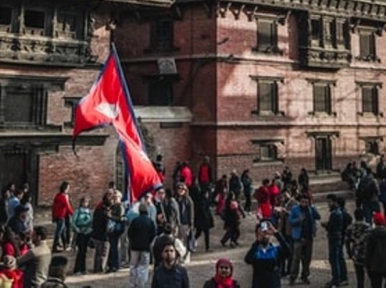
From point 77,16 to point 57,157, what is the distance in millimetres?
5459

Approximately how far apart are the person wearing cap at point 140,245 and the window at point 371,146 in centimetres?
2272

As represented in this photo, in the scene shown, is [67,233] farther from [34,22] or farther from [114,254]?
[34,22]

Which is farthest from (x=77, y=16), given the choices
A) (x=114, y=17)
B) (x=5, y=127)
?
(x=5, y=127)

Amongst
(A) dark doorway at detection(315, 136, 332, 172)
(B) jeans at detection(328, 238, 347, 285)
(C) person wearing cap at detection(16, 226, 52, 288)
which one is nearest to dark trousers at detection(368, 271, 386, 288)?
(B) jeans at detection(328, 238, 347, 285)

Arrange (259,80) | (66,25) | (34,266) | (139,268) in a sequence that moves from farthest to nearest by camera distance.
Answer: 1. (259,80)
2. (66,25)
3. (139,268)
4. (34,266)

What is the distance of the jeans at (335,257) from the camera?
10773 mm

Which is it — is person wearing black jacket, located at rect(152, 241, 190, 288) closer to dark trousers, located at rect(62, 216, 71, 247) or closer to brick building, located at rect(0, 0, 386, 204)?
dark trousers, located at rect(62, 216, 71, 247)

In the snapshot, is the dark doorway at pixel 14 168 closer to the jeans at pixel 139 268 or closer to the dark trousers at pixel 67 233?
the dark trousers at pixel 67 233

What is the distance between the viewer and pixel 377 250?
9.07 meters

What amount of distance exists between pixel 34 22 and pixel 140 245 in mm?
12493

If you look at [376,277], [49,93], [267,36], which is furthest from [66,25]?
[376,277]

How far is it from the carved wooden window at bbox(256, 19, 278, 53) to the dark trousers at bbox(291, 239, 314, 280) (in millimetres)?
16201

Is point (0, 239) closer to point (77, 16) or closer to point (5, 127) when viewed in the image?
point (5, 127)

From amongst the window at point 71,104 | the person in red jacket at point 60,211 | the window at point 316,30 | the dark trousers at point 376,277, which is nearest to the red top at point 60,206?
the person in red jacket at point 60,211
